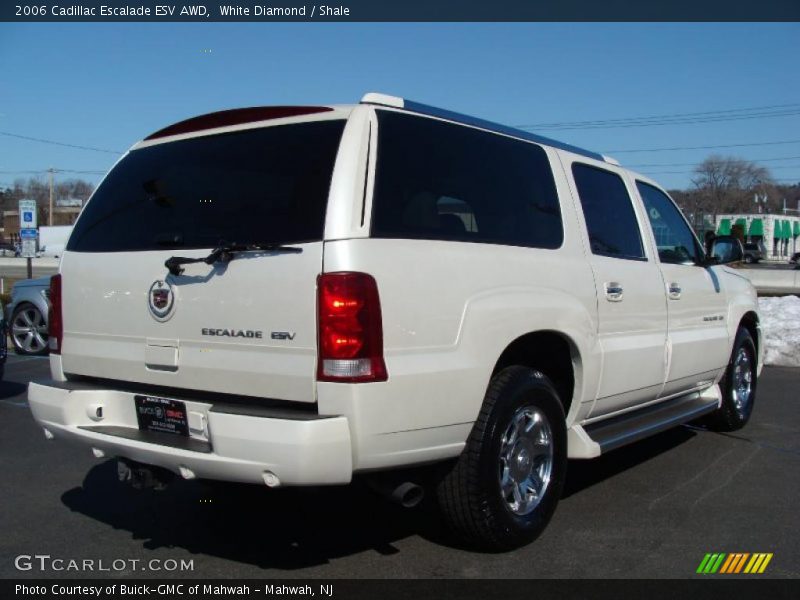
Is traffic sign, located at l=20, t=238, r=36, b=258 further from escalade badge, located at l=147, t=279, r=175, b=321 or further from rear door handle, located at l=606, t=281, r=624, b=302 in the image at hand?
rear door handle, located at l=606, t=281, r=624, b=302

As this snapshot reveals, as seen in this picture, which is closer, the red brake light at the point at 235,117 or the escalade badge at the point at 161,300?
the escalade badge at the point at 161,300

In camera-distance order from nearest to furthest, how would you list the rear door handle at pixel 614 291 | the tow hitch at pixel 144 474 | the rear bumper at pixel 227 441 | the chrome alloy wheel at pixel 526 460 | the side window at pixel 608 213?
the rear bumper at pixel 227 441, the tow hitch at pixel 144 474, the chrome alloy wheel at pixel 526 460, the rear door handle at pixel 614 291, the side window at pixel 608 213

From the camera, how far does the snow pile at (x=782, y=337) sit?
421 inches

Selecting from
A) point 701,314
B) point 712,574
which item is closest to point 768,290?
point 701,314

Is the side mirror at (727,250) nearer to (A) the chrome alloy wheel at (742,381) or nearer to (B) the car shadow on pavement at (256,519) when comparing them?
(A) the chrome alloy wheel at (742,381)

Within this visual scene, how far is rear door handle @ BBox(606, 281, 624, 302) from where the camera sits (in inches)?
180

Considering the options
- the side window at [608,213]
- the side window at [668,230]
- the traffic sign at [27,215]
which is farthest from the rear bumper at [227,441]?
the traffic sign at [27,215]

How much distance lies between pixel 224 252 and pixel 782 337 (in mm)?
9516

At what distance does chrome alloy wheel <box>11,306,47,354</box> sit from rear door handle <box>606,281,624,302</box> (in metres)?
8.84

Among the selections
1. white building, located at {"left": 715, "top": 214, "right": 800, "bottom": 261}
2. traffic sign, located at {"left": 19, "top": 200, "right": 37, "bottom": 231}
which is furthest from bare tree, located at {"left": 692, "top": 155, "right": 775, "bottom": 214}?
traffic sign, located at {"left": 19, "top": 200, "right": 37, "bottom": 231}

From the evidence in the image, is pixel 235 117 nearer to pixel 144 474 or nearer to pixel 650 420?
pixel 144 474

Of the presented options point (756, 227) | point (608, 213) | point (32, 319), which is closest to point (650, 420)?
point (608, 213)

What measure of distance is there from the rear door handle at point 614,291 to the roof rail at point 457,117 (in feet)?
2.79
